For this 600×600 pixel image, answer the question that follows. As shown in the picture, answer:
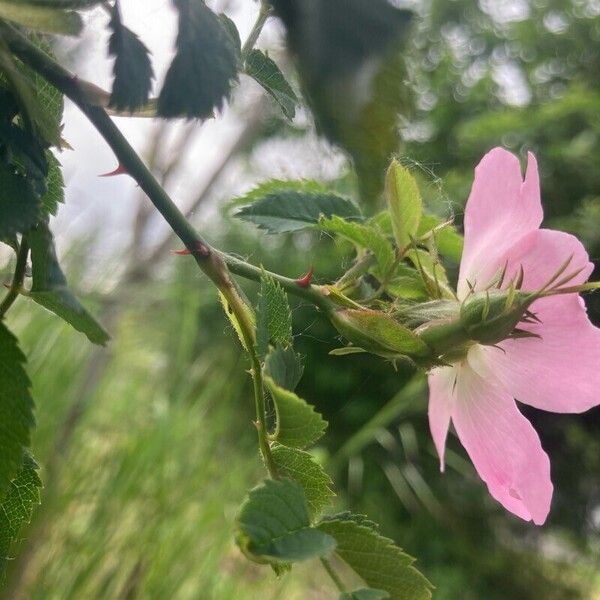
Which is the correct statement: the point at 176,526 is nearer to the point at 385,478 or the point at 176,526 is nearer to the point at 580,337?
the point at 580,337

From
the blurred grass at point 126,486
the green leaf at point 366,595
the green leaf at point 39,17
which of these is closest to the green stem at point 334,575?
the green leaf at point 366,595

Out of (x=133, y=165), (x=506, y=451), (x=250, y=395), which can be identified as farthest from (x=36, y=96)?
(x=250, y=395)

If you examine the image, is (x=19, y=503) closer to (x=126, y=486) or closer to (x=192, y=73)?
(x=192, y=73)

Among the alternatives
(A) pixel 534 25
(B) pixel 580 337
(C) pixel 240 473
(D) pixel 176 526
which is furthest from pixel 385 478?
(B) pixel 580 337

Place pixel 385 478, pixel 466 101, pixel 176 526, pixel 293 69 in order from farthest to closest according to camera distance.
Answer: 1. pixel 466 101
2. pixel 385 478
3. pixel 176 526
4. pixel 293 69

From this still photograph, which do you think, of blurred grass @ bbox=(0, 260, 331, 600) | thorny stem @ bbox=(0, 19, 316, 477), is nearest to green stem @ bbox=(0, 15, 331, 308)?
thorny stem @ bbox=(0, 19, 316, 477)

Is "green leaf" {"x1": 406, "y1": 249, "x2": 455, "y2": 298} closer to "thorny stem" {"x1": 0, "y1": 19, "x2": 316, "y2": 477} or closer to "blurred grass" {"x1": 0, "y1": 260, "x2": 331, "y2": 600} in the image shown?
"thorny stem" {"x1": 0, "y1": 19, "x2": 316, "y2": 477}

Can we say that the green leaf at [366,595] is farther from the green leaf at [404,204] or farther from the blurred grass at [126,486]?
the blurred grass at [126,486]
